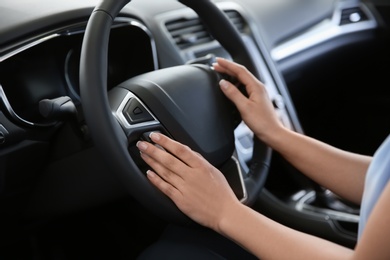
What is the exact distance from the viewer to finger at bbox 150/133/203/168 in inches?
33.6

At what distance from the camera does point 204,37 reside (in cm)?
140

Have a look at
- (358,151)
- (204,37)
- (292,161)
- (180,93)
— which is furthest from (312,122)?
(180,93)

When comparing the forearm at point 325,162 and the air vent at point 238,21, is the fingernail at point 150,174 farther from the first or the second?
the air vent at point 238,21

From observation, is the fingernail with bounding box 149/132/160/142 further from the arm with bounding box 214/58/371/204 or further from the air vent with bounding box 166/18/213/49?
the air vent with bounding box 166/18/213/49

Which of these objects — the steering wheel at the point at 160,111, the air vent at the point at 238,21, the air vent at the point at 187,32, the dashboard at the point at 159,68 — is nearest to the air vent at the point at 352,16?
the dashboard at the point at 159,68

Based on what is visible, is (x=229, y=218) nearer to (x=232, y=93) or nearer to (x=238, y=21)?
(x=232, y=93)

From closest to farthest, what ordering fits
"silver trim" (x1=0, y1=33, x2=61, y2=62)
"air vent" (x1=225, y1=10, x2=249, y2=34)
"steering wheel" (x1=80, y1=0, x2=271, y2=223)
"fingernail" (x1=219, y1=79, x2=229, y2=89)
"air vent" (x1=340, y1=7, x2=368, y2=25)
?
"steering wheel" (x1=80, y1=0, x2=271, y2=223) < "silver trim" (x1=0, y1=33, x2=61, y2=62) < "fingernail" (x1=219, y1=79, x2=229, y2=89) < "air vent" (x1=225, y1=10, x2=249, y2=34) < "air vent" (x1=340, y1=7, x2=368, y2=25)

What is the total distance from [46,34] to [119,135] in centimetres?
28

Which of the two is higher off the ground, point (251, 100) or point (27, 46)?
point (27, 46)

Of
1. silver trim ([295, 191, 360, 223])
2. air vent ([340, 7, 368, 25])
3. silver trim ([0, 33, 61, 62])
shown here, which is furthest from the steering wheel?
air vent ([340, 7, 368, 25])

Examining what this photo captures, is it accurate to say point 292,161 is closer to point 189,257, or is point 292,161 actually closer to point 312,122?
point 189,257

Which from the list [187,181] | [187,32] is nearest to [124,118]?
[187,181]

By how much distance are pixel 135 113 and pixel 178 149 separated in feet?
0.29

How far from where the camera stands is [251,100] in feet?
3.49
